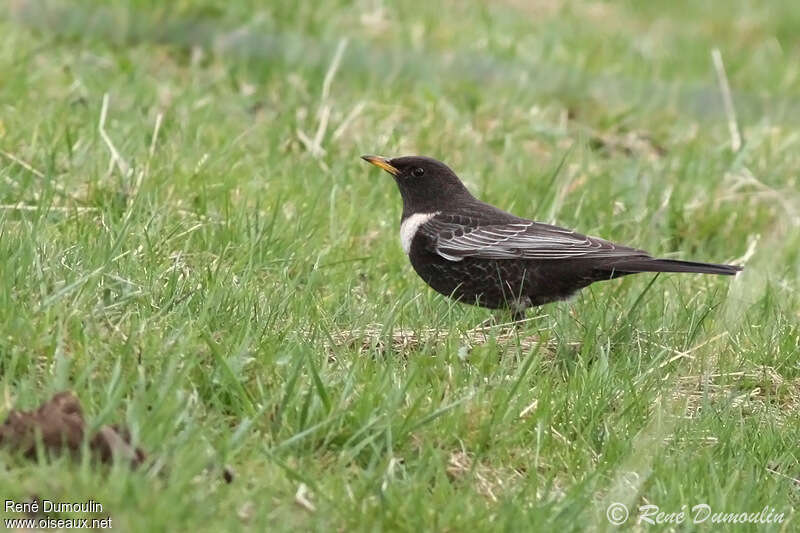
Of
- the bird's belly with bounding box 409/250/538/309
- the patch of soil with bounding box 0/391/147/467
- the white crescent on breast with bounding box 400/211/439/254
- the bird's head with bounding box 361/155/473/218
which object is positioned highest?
the patch of soil with bounding box 0/391/147/467

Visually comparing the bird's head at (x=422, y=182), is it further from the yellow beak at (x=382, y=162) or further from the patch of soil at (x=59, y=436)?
the patch of soil at (x=59, y=436)

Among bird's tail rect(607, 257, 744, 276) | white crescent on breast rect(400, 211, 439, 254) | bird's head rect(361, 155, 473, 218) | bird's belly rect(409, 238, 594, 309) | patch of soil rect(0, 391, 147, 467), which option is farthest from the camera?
bird's head rect(361, 155, 473, 218)

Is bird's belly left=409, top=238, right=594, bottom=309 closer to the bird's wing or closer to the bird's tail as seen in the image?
the bird's wing

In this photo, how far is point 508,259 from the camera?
20.3 ft

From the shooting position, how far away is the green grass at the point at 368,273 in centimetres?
409

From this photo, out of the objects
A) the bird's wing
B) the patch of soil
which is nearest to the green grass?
the patch of soil

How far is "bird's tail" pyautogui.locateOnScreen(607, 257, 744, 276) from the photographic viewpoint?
5469 mm

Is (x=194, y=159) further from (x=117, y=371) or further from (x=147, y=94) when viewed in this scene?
(x=117, y=371)

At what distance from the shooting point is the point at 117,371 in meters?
4.12

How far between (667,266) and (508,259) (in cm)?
84

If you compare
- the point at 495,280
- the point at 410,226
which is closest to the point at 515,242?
the point at 495,280

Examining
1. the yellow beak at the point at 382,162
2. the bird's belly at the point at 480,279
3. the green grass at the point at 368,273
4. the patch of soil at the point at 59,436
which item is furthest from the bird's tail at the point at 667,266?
the patch of soil at the point at 59,436

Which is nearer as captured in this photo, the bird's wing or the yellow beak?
the bird's wing

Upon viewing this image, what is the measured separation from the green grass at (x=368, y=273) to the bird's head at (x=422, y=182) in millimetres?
279
